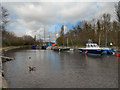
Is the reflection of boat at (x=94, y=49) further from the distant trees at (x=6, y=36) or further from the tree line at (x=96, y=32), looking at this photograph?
the distant trees at (x=6, y=36)

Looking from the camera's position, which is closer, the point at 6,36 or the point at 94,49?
the point at 94,49

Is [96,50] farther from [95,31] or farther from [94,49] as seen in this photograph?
[95,31]

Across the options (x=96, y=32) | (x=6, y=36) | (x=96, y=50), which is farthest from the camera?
(x=96, y=32)

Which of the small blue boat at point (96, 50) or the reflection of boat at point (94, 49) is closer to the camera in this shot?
the reflection of boat at point (94, 49)

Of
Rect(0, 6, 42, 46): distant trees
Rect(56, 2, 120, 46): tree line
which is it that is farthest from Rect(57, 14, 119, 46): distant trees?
Rect(0, 6, 42, 46): distant trees

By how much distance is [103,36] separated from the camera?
64125 mm

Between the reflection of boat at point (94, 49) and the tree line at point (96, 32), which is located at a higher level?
the tree line at point (96, 32)

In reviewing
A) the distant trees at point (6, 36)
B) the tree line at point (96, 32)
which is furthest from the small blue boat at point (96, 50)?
the distant trees at point (6, 36)

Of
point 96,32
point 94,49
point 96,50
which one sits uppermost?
point 96,32

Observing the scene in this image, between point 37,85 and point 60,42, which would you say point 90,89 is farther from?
point 60,42

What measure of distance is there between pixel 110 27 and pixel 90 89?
60335mm

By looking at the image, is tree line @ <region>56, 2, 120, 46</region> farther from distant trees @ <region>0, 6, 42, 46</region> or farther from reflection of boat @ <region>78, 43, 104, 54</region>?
distant trees @ <region>0, 6, 42, 46</region>

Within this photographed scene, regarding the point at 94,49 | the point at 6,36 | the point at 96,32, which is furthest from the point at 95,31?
the point at 6,36

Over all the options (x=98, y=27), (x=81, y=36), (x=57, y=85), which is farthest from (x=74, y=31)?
(x=57, y=85)
